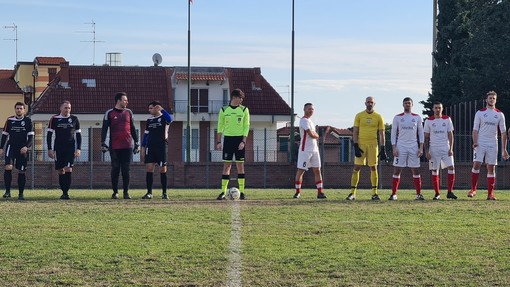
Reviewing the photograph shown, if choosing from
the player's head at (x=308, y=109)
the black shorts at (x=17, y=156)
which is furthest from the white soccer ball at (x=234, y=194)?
the black shorts at (x=17, y=156)

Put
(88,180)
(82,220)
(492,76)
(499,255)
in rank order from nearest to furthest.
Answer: (499,255)
(82,220)
(88,180)
(492,76)

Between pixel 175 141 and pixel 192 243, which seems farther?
pixel 175 141

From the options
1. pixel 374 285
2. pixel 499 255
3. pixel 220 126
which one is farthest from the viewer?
pixel 220 126

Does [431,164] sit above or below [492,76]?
below

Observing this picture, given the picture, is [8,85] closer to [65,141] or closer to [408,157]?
[65,141]

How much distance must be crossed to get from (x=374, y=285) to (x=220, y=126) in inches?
419

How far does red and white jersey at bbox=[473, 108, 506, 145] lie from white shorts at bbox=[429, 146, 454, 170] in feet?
2.25

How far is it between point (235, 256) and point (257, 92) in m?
55.9

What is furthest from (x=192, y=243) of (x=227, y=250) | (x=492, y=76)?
(x=492, y=76)

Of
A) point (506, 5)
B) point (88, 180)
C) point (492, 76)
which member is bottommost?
point (88, 180)

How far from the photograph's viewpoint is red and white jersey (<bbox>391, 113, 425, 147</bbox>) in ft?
66.2

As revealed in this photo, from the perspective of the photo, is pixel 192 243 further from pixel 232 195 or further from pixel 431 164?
pixel 431 164

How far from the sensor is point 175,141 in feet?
199

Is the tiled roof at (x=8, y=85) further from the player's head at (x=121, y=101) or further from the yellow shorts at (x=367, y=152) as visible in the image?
the yellow shorts at (x=367, y=152)
